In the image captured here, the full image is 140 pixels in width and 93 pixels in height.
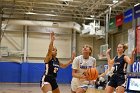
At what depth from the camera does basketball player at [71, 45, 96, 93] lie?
19.8 feet

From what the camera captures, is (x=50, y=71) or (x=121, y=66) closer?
(x=50, y=71)

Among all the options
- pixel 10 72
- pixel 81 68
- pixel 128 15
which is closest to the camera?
pixel 81 68

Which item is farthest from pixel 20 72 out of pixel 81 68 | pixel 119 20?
pixel 81 68

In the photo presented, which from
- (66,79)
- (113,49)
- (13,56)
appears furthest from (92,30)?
(13,56)

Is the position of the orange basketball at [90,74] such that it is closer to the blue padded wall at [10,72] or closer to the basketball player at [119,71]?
the basketball player at [119,71]

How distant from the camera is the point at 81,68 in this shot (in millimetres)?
6246

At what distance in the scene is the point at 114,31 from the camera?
23.2 m

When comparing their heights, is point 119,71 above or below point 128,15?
below

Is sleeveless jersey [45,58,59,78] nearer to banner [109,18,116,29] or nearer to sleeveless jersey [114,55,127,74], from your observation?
sleeveless jersey [114,55,127,74]

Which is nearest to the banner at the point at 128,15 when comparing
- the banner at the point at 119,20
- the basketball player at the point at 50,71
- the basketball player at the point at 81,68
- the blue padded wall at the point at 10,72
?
the banner at the point at 119,20

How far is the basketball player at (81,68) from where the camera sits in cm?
603

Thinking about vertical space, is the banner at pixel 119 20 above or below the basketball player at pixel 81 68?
above

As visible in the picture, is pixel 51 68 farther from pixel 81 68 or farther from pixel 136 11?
pixel 136 11

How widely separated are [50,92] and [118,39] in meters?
18.7
